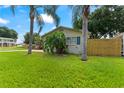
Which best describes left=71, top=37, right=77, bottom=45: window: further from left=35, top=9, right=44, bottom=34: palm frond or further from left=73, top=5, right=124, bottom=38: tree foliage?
left=73, top=5, right=124, bottom=38: tree foliage

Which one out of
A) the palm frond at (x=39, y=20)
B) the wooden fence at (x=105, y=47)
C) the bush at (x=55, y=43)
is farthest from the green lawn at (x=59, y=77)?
the bush at (x=55, y=43)

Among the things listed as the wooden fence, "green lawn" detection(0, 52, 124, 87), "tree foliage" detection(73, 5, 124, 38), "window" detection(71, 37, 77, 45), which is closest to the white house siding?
"window" detection(71, 37, 77, 45)

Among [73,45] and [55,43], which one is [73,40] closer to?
[73,45]

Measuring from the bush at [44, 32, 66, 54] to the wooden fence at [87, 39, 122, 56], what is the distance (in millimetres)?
1836

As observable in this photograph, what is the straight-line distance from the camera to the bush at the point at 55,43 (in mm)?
13711

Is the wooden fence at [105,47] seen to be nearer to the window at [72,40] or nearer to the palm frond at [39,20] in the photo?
the window at [72,40]

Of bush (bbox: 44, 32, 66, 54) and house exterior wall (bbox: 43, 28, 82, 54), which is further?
house exterior wall (bbox: 43, 28, 82, 54)

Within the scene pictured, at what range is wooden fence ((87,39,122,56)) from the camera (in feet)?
43.4

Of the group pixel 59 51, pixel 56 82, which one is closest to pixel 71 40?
pixel 59 51

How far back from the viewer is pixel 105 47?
13.4 m

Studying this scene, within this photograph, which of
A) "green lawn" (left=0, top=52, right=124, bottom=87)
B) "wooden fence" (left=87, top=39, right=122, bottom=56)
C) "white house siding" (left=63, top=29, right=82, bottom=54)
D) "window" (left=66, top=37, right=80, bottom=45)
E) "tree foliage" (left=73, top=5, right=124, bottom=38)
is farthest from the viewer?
"tree foliage" (left=73, top=5, right=124, bottom=38)

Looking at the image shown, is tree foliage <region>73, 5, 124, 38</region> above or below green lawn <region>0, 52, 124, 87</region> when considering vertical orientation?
above

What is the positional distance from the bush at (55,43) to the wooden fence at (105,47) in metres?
1.84

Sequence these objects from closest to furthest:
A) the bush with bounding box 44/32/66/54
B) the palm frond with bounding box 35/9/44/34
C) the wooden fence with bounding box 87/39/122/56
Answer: the palm frond with bounding box 35/9/44/34
the wooden fence with bounding box 87/39/122/56
the bush with bounding box 44/32/66/54
